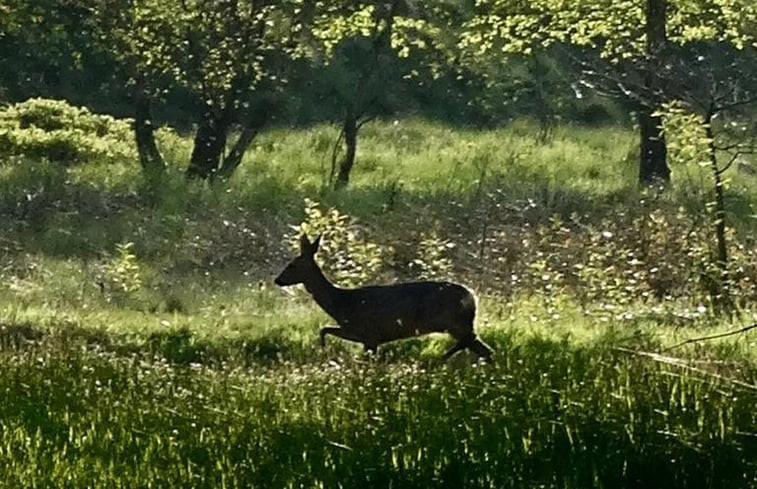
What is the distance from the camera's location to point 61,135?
83.0 ft

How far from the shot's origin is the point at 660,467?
232 inches

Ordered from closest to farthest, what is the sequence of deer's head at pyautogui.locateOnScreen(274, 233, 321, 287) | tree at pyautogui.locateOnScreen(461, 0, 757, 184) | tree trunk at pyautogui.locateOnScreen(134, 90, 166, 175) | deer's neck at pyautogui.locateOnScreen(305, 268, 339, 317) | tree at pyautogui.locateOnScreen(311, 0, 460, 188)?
deer's neck at pyautogui.locateOnScreen(305, 268, 339, 317)
deer's head at pyautogui.locateOnScreen(274, 233, 321, 287)
tree at pyautogui.locateOnScreen(461, 0, 757, 184)
tree trunk at pyautogui.locateOnScreen(134, 90, 166, 175)
tree at pyautogui.locateOnScreen(311, 0, 460, 188)

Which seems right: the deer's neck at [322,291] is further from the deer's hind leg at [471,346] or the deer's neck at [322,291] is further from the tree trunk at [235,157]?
the tree trunk at [235,157]

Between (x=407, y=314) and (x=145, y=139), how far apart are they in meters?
14.2

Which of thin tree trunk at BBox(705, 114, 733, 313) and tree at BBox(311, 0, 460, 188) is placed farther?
tree at BBox(311, 0, 460, 188)

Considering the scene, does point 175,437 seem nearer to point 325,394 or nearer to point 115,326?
point 325,394

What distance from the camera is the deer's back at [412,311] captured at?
41.1 ft

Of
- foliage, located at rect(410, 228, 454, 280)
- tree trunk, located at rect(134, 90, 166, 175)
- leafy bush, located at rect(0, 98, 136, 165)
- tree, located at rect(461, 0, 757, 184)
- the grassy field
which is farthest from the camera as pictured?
leafy bush, located at rect(0, 98, 136, 165)

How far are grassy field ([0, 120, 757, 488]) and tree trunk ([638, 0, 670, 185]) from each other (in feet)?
2.49

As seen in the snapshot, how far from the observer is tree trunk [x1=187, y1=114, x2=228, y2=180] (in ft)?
82.6

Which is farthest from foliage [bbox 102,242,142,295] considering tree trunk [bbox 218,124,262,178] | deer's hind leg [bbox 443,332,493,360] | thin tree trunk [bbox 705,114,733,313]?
tree trunk [bbox 218,124,262,178]

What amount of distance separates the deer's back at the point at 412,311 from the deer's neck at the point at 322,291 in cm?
41

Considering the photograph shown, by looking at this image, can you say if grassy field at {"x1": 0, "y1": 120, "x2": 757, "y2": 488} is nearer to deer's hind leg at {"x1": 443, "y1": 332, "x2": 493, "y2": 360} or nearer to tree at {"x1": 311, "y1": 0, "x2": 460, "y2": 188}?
deer's hind leg at {"x1": 443, "y1": 332, "x2": 493, "y2": 360}

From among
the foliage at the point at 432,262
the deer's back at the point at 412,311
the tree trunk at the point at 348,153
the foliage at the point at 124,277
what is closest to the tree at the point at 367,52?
the tree trunk at the point at 348,153
